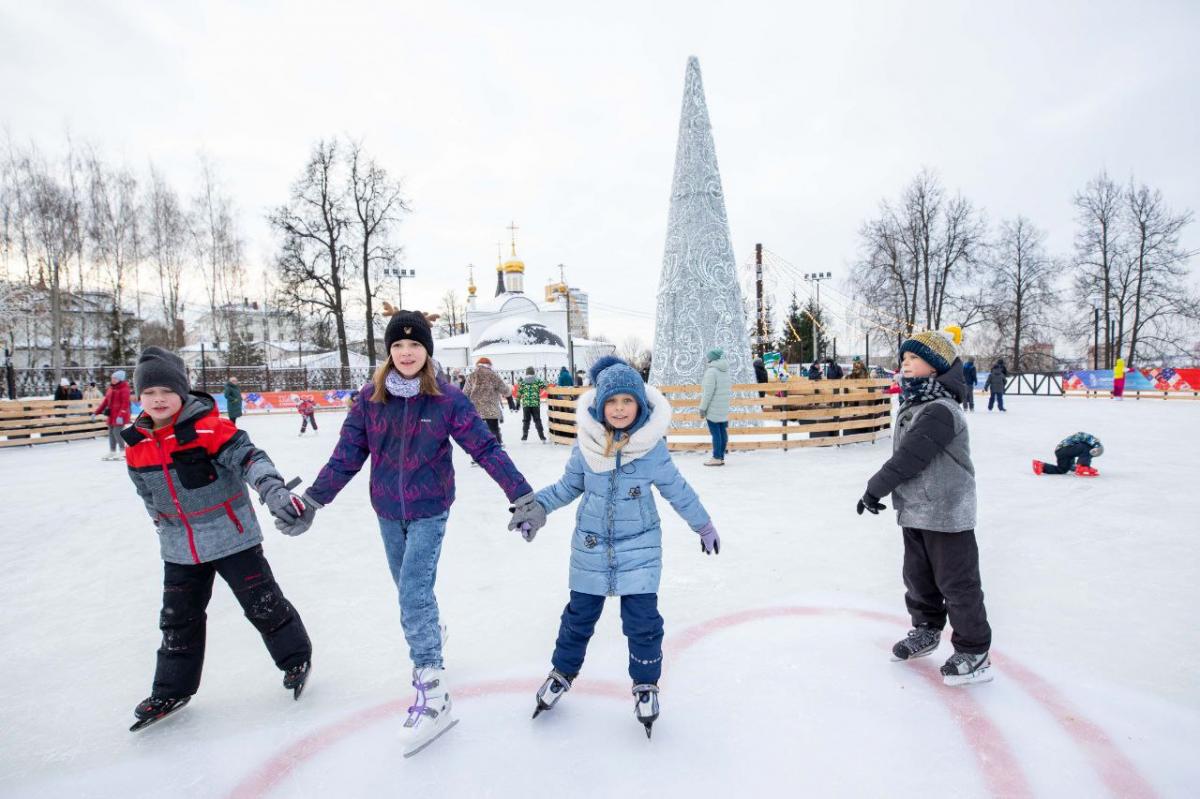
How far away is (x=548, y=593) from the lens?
→ 3.37m

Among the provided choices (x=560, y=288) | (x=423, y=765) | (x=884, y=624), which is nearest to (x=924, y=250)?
(x=884, y=624)

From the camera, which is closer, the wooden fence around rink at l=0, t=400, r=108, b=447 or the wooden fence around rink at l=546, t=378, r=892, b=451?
the wooden fence around rink at l=546, t=378, r=892, b=451

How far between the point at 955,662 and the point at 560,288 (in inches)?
2332

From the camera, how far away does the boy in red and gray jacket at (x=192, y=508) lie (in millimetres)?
2117

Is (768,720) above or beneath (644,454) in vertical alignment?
beneath

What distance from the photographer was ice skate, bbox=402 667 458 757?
2.00 metres

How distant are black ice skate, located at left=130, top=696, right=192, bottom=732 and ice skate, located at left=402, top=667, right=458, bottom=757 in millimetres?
928

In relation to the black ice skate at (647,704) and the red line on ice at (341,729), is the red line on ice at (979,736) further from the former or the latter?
the black ice skate at (647,704)

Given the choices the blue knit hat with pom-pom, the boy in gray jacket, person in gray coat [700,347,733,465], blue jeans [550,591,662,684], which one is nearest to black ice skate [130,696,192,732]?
blue jeans [550,591,662,684]

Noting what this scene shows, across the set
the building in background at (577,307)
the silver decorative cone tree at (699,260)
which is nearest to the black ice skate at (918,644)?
the silver decorative cone tree at (699,260)

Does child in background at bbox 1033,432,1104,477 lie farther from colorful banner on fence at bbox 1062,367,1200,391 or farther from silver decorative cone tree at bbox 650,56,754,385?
colorful banner on fence at bbox 1062,367,1200,391

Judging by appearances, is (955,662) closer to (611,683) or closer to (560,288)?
(611,683)

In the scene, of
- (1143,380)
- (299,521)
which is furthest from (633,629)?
(1143,380)

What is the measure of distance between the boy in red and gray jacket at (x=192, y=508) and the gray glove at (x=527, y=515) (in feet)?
2.38
